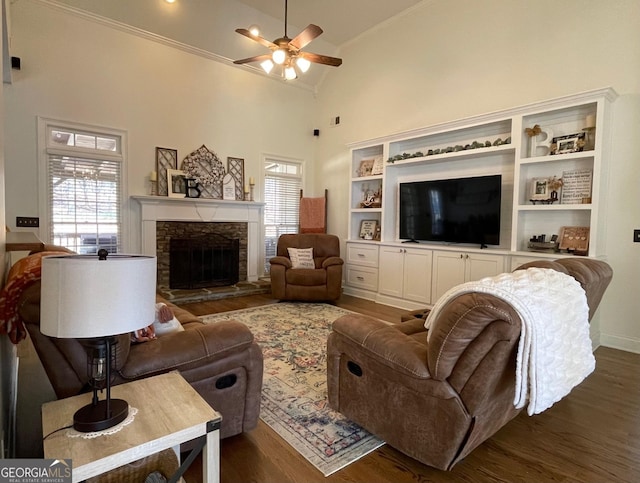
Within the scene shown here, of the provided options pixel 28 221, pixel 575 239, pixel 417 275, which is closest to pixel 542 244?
pixel 575 239

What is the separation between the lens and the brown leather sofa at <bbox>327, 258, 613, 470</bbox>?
4.62ft

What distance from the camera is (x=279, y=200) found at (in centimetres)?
666

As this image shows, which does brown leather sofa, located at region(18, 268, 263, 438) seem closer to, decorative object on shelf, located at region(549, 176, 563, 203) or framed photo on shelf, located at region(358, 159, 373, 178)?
decorative object on shelf, located at region(549, 176, 563, 203)

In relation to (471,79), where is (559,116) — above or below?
below

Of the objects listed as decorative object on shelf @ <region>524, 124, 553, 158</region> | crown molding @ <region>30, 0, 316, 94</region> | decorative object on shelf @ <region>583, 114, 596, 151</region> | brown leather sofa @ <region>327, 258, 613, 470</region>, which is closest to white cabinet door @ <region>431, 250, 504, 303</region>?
decorative object on shelf @ <region>524, 124, 553, 158</region>

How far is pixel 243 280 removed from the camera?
613 centimetres

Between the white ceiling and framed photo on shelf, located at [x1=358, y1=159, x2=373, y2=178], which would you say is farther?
framed photo on shelf, located at [x1=358, y1=159, x2=373, y2=178]

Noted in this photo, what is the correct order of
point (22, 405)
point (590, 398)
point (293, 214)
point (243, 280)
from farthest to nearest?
point (293, 214) → point (243, 280) → point (590, 398) → point (22, 405)

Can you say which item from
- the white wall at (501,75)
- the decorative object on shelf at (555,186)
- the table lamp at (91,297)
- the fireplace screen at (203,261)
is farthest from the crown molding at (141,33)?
the table lamp at (91,297)

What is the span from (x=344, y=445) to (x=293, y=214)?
17.5ft

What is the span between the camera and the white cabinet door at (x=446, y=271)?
4305 mm

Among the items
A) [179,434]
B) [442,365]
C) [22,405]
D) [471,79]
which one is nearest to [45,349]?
[179,434]

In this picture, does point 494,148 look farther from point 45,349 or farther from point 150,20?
point 150,20

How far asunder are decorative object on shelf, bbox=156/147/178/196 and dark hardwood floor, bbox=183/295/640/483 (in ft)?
14.0
